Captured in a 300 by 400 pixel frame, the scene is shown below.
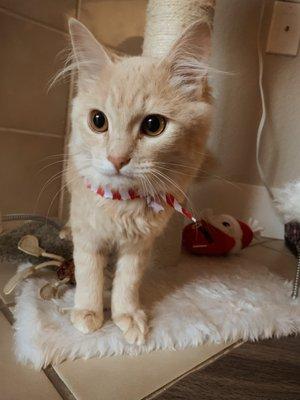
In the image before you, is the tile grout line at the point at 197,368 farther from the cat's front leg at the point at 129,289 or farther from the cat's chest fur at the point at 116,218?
the cat's chest fur at the point at 116,218

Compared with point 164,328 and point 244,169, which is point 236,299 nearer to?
point 164,328

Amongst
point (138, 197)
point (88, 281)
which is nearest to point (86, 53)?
point (138, 197)

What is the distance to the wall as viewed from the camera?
2.92 ft

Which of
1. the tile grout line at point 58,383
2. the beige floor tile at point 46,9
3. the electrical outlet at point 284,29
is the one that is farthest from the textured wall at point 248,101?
the tile grout line at point 58,383

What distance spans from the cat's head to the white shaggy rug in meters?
0.27

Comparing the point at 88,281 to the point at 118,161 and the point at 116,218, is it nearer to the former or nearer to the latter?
the point at 116,218

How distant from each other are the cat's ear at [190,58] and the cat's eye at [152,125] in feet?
0.28

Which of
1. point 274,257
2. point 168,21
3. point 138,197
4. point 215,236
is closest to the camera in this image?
point 138,197

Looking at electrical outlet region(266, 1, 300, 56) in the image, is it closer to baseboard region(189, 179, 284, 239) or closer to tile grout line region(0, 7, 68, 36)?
baseboard region(189, 179, 284, 239)

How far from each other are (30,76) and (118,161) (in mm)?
605

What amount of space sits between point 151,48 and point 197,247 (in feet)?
1.89

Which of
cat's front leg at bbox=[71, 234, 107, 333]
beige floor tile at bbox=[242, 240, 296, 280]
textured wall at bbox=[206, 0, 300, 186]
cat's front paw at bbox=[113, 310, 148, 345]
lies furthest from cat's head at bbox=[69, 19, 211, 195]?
textured wall at bbox=[206, 0, 300, 186]

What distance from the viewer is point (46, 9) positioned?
94cm

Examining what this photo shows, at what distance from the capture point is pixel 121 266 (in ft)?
2.21
